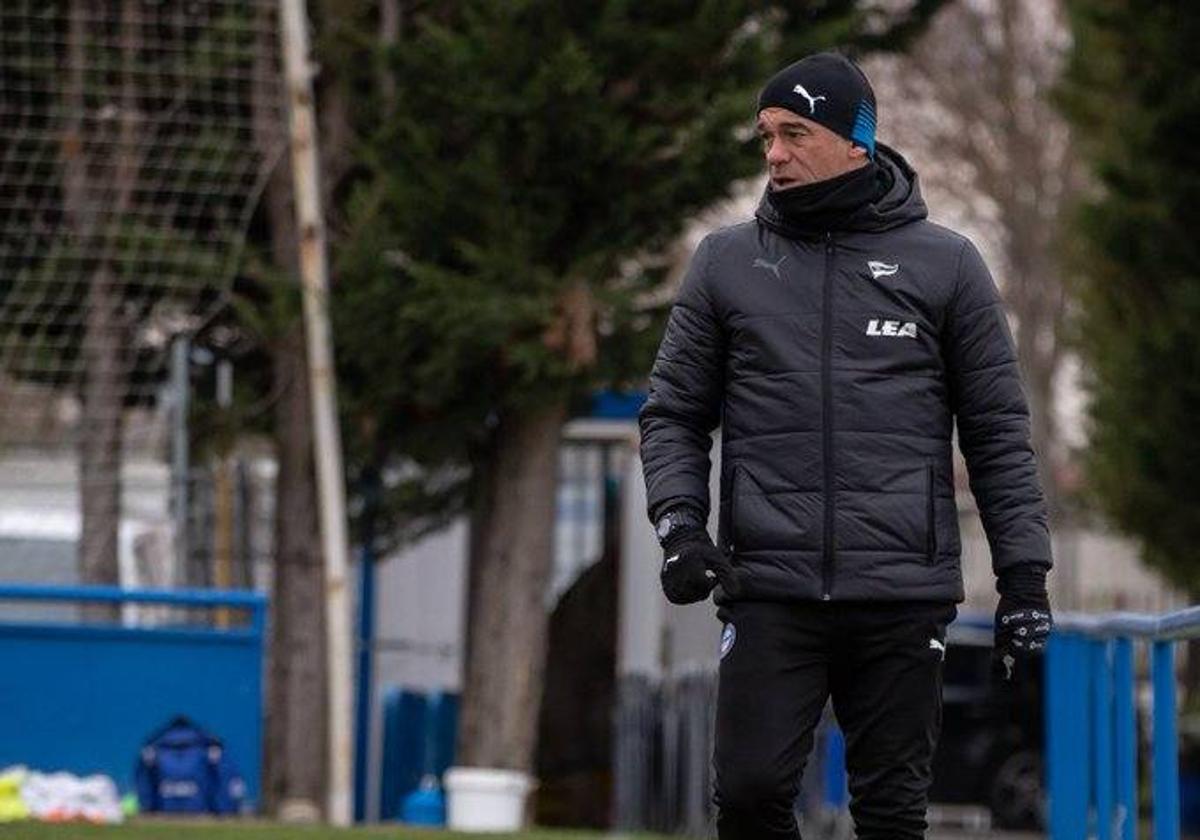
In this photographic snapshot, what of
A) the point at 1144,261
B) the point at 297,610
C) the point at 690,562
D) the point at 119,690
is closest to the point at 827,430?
the point at 690,562

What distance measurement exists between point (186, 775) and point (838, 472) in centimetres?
652

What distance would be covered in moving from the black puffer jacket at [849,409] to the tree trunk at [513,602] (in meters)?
7.68

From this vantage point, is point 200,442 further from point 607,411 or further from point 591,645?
point 591,645

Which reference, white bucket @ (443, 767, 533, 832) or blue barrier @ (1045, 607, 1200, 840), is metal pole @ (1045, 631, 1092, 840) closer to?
blue barrier @ (1045, 607, 1200, 840)

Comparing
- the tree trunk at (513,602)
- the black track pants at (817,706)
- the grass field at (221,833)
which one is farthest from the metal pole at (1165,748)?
the tree trunk at (513,602)

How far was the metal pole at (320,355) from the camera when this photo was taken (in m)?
12.1

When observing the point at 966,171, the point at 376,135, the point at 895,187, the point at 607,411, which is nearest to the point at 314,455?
the point at 376,135

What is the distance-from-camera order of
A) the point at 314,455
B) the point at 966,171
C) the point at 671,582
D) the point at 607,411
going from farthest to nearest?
1. the point at 966,171
2. the point at 607,411
3. the point at 314,455
4. the point at 671,582

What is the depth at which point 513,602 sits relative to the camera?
13.1m

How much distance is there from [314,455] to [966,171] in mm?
19873

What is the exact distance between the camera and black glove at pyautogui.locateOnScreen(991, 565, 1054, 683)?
5121 millimetres

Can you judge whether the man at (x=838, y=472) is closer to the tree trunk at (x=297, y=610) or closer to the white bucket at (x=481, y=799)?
the white bucket at (x=481, y=799)

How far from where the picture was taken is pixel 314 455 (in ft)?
42.7

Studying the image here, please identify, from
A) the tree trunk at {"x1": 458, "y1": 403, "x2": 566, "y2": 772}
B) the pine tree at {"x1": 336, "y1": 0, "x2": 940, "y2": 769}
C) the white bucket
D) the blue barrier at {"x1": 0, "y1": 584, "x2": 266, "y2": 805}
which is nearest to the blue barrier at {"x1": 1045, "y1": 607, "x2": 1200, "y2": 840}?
the white bucket
